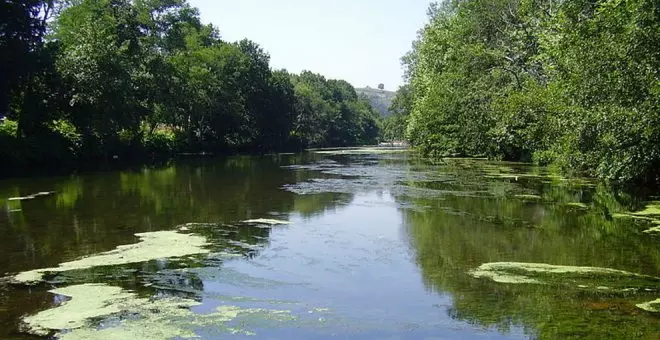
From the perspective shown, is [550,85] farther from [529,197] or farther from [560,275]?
[560,275]

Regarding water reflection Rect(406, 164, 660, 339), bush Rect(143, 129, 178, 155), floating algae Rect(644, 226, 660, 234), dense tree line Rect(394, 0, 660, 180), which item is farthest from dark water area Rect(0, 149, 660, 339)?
bush Rect(143, 129, 178, 155)

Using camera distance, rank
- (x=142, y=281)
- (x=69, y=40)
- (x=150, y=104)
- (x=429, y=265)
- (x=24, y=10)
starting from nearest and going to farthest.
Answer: (x=142, y=281)
(x=429, y=265)
(x=24, y=10)
(x=69, y=40)
(x=150, y=104)

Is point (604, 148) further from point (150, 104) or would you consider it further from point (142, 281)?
point (150, 104)

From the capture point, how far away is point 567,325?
7883 millimetres

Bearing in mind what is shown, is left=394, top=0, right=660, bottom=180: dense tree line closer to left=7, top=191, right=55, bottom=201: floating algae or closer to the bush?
left=7, top=191, right=55, bottom=201: floating algae

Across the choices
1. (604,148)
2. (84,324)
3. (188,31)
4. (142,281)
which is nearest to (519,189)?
(604,148)

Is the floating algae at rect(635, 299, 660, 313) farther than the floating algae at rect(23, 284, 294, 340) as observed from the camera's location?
Yes

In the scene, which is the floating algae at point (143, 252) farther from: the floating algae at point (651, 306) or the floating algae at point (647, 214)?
A: the floating algae at point (647, 214)

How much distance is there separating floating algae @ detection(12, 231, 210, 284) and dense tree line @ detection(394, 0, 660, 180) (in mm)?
13892

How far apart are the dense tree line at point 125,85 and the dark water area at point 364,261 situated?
16389mm

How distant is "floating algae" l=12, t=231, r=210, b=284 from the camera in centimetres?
1084

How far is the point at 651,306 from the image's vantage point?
858 cm

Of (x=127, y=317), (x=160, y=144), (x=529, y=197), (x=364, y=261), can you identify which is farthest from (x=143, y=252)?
Answer: (x=160, y=144)

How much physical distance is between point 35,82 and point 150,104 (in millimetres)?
12139
